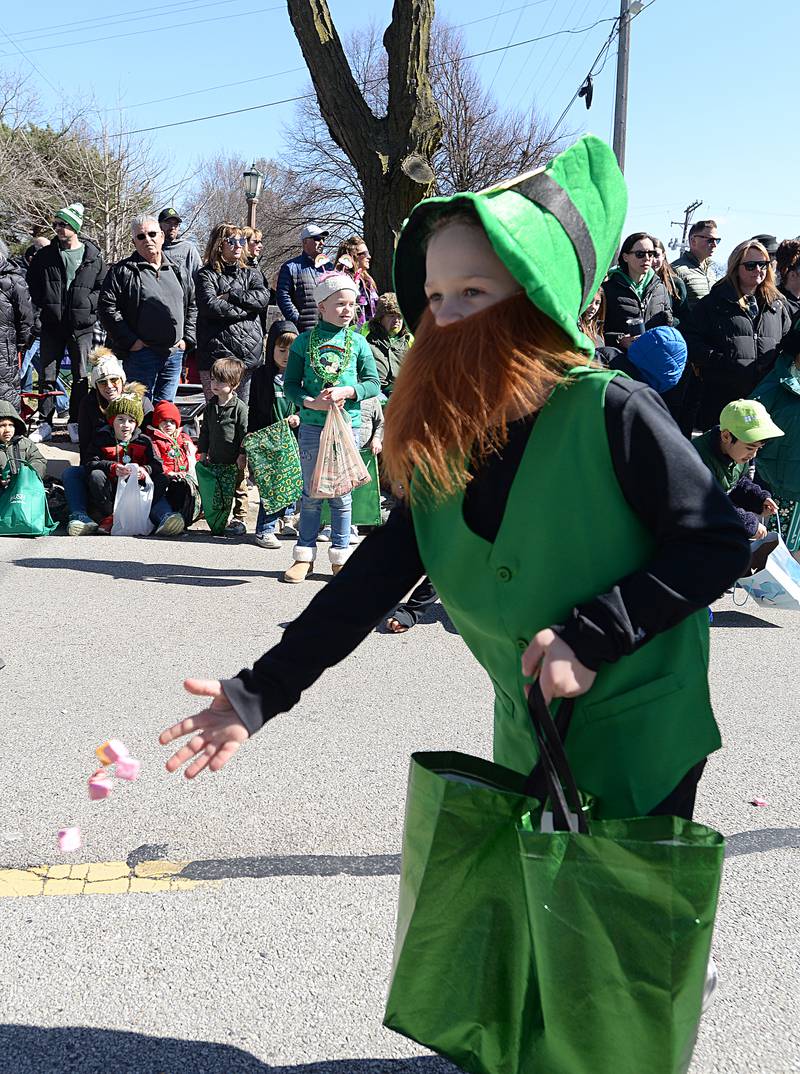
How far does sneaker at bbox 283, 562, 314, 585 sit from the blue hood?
7.82 feet

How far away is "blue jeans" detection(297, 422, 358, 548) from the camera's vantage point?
21.4 ft

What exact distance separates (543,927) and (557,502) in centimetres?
65

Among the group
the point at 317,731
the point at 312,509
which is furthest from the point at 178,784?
the point at 312,509

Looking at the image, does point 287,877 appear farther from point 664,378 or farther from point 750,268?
point 750,268

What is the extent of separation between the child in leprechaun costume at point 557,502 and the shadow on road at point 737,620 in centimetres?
441

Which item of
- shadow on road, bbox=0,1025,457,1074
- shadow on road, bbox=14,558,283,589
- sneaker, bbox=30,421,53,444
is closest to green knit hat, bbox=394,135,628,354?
shadow on road, bbox=0,1025,457,1074

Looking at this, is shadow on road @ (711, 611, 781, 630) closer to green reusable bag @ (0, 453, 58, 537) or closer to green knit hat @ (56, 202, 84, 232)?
green reusable bag @ (0, 453, 58, 537)

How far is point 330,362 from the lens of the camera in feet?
21.1

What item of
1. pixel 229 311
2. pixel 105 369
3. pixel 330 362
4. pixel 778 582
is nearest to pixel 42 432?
pixel 229 311

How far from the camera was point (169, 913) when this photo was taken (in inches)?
110

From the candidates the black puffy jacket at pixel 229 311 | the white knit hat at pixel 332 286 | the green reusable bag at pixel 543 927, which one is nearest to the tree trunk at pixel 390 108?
the black puffy jacket at pixel 229 311

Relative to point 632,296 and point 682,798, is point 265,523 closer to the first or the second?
point 632,296

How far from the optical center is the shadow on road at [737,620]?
6.10 metres

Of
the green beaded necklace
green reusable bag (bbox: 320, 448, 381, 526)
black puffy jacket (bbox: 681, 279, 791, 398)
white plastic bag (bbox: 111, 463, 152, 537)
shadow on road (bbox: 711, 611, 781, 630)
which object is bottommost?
shadow on road (bbox: 711, 611, 781, 630)
